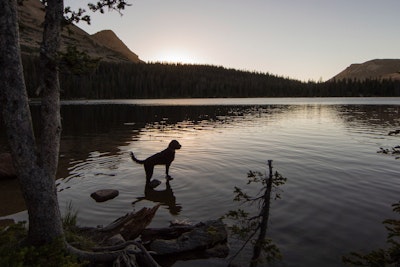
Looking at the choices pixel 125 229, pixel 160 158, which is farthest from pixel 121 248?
pixel 160 158

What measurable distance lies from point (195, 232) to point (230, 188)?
6.10 meters

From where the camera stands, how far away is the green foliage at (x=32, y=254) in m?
5.59

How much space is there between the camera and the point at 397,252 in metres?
5.09

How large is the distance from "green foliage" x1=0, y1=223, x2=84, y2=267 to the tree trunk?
340 mm

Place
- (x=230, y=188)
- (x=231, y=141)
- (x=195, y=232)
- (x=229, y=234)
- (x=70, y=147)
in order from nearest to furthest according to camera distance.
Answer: (x=195, y=232)
(x=229, y=234)
(x=230, y=188)
(x=70, y=147)
(x=231, y=141)

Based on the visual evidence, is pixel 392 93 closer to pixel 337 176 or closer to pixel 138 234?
pixel 337 176

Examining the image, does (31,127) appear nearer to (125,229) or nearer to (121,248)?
(121,248)

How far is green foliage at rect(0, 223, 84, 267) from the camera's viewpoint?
5.59 m

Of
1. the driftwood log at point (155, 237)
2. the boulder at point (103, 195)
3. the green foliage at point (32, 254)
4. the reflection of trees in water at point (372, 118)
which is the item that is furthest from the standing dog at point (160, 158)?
the reflection of trees in water at point (372, 118)

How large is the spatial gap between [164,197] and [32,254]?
26.2 ft

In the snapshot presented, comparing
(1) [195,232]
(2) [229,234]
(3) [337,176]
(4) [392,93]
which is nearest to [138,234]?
(1) [195,232]

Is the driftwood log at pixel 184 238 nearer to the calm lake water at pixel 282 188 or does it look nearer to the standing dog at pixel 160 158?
the calm lake water at pixel 282 188

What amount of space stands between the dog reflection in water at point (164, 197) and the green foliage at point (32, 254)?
5.96 metres

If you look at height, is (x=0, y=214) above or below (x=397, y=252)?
below
